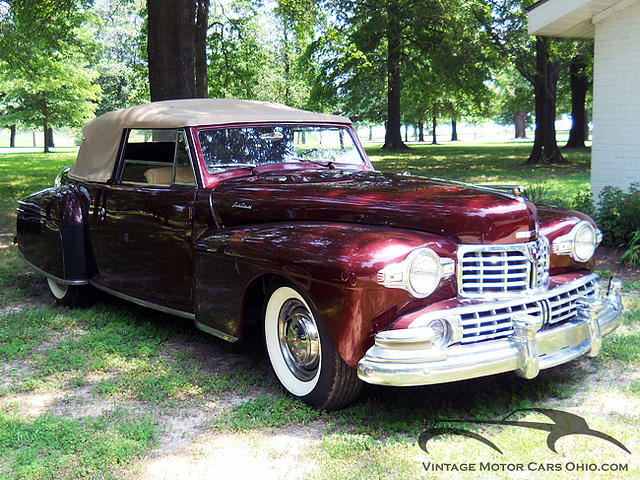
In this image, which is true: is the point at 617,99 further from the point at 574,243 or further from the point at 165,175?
the point at 165,175

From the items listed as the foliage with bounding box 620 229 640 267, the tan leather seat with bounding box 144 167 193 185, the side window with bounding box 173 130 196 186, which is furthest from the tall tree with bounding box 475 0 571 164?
the side window with bounding box 173 130 196 186

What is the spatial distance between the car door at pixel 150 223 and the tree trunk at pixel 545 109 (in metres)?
17.9

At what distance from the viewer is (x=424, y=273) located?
3268 millimetres

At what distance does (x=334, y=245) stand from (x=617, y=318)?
1.86 metres

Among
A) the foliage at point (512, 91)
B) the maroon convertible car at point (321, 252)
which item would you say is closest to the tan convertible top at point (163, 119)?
the maroon convertible car at point (321, 252)

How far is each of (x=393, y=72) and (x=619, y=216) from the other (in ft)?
64.7

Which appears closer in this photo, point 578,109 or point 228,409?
point 228,409

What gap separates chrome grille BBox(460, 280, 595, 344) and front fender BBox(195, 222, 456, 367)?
0.18 metres

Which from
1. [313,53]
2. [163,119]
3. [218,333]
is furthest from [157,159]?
[313,53]

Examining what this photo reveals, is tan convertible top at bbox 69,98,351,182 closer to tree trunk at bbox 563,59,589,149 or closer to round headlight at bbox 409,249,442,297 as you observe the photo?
round headlight at bbox 409,249,442,297

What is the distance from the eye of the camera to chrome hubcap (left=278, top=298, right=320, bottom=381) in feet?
11.8

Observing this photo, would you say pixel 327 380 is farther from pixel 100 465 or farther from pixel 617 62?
pixel 617 62

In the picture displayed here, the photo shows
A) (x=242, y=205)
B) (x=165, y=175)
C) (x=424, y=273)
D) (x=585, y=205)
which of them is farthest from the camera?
(x=585, y=205)

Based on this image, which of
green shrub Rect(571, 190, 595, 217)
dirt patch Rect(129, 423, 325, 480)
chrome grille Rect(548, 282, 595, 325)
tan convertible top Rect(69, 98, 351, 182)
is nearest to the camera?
dirt patch Rect(129, 423, 325, 480)
